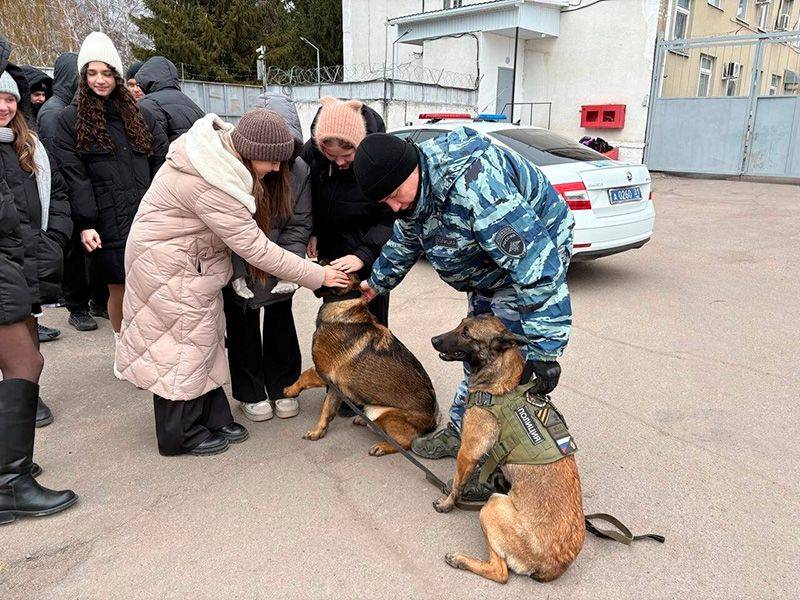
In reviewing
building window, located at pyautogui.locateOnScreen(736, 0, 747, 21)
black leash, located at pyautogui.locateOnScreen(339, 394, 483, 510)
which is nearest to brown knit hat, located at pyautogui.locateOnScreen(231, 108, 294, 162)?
black leash, located at pyautogui.locateOnScreen(339, 394, 483, 510)

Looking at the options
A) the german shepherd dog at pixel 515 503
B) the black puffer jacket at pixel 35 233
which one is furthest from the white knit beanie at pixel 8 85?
the german shepherd dog at pixel 515 503

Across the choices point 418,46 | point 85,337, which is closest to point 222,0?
point 418,46

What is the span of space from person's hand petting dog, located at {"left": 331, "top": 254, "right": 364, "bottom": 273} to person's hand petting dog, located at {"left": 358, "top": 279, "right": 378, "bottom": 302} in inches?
3.5

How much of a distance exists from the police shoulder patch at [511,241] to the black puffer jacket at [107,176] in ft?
8.33

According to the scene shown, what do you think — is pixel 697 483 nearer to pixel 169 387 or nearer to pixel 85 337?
pixel 169 387

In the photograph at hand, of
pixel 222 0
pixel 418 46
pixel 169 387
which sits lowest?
pixel 169 387

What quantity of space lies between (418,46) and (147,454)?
787 inches

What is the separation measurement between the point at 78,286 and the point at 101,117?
88.8 inches

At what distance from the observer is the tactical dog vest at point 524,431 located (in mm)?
2289

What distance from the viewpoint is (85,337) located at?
16.0ft

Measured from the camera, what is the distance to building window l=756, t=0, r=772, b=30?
20.9 meters

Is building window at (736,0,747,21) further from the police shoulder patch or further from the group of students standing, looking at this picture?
the police shoulder patch

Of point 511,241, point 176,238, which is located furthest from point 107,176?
point 511,241

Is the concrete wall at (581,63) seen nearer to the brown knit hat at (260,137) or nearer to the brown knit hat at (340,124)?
the brown knit hat at (340,124)
